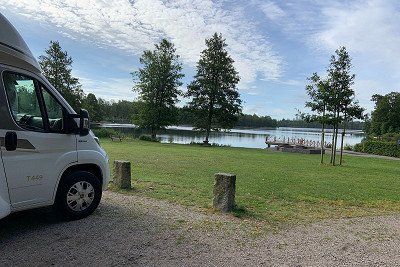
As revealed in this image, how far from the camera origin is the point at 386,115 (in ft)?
260

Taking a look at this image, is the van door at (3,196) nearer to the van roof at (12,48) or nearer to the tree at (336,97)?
the van roof at (12,48)

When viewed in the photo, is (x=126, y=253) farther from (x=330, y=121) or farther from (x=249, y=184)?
(x=330, y=121)

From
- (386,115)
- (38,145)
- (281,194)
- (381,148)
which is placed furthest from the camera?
(386,115)

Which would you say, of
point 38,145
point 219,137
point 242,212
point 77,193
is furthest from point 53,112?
point 219,137

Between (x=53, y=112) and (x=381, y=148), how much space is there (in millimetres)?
40838

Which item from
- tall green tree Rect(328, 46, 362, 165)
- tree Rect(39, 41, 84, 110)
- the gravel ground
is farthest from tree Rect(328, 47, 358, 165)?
tree Rect(39, 41, 84, 110)

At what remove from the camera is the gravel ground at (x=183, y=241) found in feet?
14.8

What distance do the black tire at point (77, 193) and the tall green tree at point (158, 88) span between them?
134 feet

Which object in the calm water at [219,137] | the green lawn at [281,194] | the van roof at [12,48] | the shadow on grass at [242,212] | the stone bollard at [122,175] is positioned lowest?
the calm water at [219,137]

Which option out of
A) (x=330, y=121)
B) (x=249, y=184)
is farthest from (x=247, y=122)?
(x=249, y=184)

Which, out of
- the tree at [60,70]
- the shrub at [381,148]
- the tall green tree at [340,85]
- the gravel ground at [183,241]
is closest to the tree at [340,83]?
the tall green tree at [340,85]

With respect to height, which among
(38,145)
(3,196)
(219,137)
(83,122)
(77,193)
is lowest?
(219,137)

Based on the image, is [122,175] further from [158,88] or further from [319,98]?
[158,88]

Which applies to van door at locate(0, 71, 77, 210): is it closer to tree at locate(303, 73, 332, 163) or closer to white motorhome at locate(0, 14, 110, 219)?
white motorhome at locate(0, 14, 110, 219)
